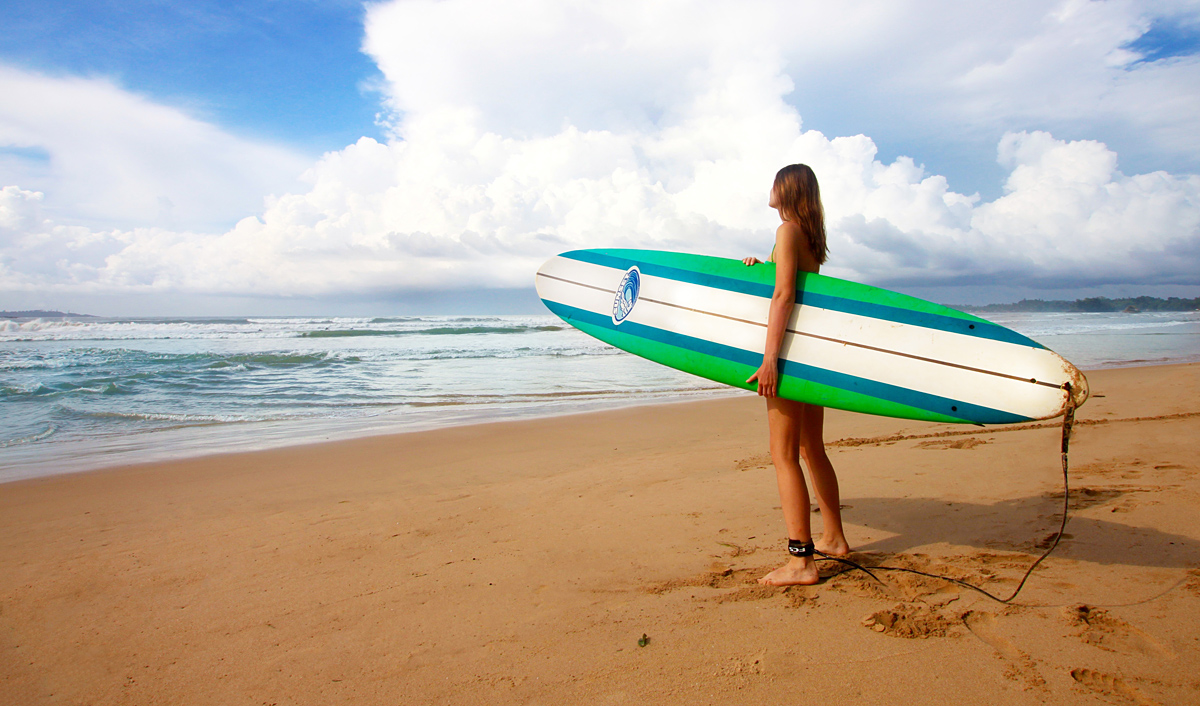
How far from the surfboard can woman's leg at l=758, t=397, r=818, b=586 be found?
0.09 m

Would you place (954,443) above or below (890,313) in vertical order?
below

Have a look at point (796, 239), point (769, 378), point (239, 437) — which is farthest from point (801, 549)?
point (239, 437)

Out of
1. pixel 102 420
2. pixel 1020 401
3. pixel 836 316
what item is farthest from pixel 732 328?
pixel 102 420

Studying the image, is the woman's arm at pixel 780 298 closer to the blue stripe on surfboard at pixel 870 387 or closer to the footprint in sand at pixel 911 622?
the blue stripe on surfboard at pixel 870 387

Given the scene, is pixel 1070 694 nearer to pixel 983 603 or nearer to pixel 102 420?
pixel 983 603

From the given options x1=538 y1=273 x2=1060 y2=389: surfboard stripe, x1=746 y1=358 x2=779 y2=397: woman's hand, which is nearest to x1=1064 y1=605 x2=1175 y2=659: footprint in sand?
x1=538 y1=273 x2=1060 y2=389: surfboard stripe

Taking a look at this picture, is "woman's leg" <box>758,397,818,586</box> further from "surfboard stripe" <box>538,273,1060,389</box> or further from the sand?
"surfboard stripe" <box>538,273,1060,389</box>

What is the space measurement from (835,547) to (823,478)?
300mm

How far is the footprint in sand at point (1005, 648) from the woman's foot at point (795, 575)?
48 centimetres

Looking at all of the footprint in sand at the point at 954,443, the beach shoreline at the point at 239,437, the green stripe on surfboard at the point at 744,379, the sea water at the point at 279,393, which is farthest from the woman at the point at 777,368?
the sea water at the point at 279,393

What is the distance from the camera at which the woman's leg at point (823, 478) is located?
237 centimetres

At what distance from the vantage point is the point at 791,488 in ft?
7.13

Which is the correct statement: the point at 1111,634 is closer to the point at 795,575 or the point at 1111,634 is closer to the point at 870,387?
the point at 795,575

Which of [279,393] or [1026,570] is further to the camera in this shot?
[279,393]
